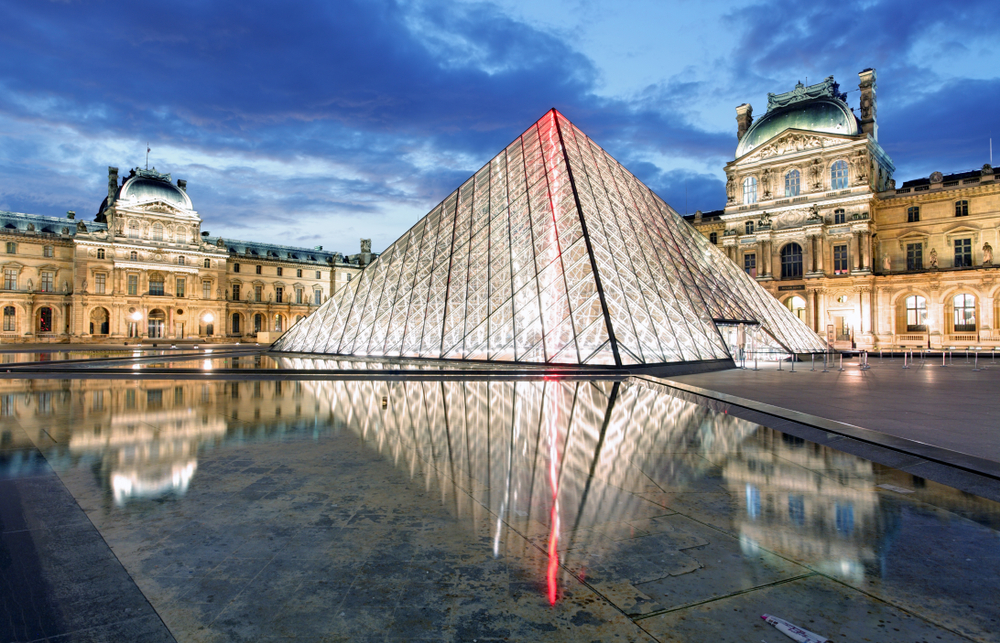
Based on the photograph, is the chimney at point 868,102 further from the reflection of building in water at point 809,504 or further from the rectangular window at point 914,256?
the reflection of building in water at point 809,504

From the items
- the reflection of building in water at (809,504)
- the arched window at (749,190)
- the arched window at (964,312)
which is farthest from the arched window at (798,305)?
the reflection of building in water at (809,504)

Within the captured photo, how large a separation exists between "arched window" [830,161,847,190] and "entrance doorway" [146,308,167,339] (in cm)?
6092

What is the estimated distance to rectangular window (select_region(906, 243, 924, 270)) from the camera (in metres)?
38.6

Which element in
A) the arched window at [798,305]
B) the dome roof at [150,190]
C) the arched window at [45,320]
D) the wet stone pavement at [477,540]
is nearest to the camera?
the wet stone pavement at [477,540]

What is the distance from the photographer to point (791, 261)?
4228 centimetres

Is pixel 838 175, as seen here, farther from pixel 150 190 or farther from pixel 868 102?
pixel 150 190

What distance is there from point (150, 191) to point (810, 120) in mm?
58808

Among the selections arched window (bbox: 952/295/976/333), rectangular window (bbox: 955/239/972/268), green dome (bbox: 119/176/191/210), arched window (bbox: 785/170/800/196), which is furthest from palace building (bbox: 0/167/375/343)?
rectangular window (bbox: 955/239/972/268)

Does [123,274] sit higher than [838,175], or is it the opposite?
[838,175]

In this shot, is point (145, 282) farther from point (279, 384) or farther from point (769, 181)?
point (769, 181)

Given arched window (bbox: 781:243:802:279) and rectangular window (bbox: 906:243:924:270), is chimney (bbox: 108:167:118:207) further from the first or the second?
rectangular window (bbox: 906:243:924:270)

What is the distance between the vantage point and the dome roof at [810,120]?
4047 centimetres

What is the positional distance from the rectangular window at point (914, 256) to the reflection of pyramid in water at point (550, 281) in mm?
20221

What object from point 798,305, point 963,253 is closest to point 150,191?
point 798,305
